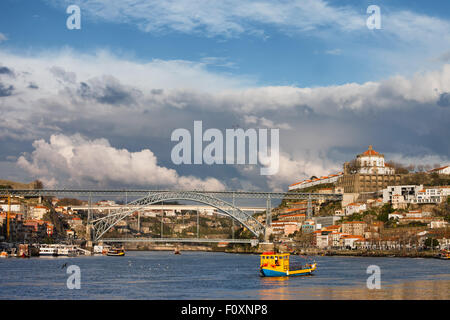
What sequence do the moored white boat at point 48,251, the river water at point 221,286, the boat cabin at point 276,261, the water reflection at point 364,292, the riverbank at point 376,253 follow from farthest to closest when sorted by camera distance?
the moored white boat at point 48,251
the riverbank at point 376,253
the boat cabin at point 276,261
the river water at point 221,286
the water reflection at point 364,292

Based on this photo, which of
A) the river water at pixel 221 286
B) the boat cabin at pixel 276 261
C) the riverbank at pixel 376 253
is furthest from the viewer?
the riverbank at pixel 376 253

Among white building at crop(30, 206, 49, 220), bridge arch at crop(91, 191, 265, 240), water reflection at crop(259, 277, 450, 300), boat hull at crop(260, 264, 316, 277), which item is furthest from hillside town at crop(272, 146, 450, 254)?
water reflection at crop(259, 277, 450, 300)

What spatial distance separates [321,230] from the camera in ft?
280

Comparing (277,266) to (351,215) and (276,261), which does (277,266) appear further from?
(351,215)

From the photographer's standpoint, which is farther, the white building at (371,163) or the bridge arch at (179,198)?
the white building at (371,163)

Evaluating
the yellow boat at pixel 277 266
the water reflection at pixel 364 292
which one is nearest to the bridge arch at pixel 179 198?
the yellow boat at pixel 277 266

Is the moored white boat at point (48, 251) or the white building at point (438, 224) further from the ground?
the white building at point (438, 224)

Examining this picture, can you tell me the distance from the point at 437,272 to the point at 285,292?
48.4ft

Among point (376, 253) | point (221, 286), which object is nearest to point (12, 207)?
point (376, 253)

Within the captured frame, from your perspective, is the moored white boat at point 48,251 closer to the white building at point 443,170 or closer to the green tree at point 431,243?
the green tree at point 431,243

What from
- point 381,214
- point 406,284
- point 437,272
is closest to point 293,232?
point 381,214
